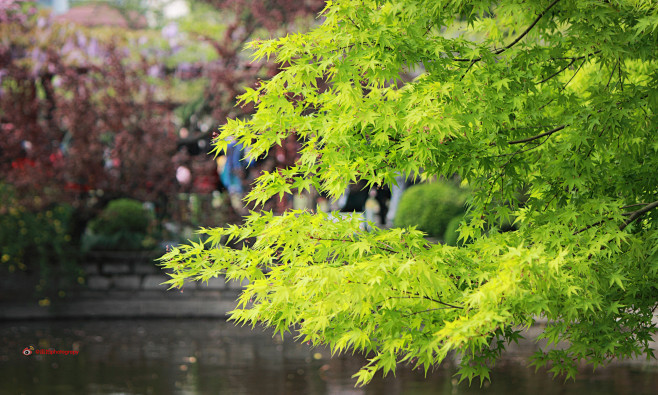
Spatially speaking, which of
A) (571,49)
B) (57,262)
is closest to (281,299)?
(571,49)

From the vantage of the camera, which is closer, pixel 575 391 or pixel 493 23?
pixel 493 23

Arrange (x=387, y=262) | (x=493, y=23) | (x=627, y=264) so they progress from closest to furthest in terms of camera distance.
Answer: (x=387, y=262) → (x=627, y=264) → (x=493, y=23)

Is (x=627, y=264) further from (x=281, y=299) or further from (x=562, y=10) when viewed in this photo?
(x=281, y=299)

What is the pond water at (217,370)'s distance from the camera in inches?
405

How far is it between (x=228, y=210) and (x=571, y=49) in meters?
12.9

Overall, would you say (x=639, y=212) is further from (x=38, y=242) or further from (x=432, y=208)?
(x=38, y=242)

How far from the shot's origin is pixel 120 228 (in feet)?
59.0

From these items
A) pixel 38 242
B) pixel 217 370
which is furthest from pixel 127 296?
pixel 217 370

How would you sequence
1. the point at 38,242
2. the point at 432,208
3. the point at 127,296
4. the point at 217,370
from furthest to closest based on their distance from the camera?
the point at 127,296
the point at 38,242
the point at 432,208
the point at 217,370

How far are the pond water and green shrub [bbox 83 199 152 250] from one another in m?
2.80

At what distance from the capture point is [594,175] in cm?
577

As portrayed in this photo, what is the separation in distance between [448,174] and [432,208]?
10856 mm

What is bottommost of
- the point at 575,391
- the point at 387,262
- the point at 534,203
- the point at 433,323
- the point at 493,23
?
the point at 575,391

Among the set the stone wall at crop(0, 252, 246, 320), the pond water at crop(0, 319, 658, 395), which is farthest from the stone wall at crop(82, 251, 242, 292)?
the pond water at crop(0, 319, 658, 395)
